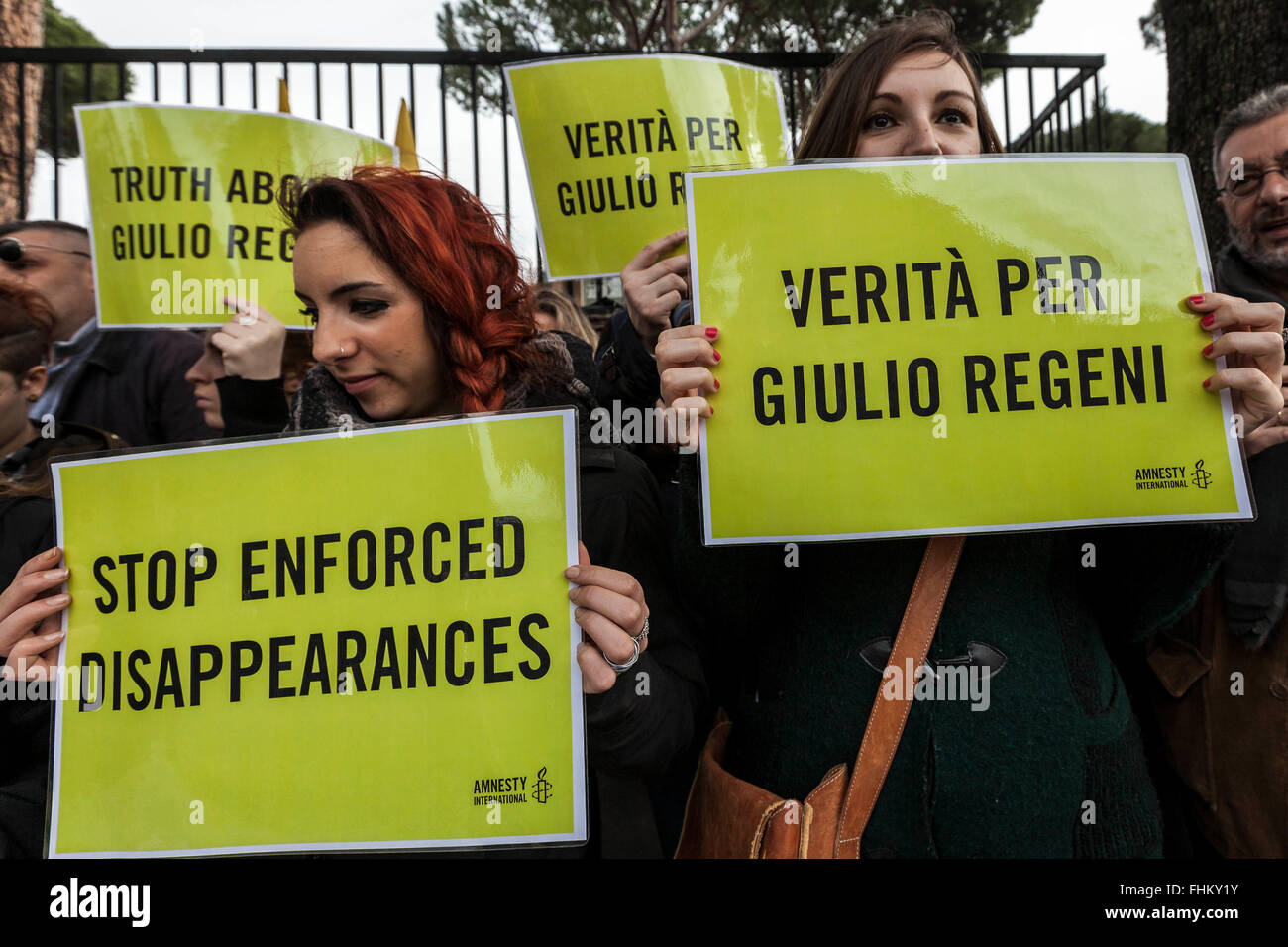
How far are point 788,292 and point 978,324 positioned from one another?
329 millimetres

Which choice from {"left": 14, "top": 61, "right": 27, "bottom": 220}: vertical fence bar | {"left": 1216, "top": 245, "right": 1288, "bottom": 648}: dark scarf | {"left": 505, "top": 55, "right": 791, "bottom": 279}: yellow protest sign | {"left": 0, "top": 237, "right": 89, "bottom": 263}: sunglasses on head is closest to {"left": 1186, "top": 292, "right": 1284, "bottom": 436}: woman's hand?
{"left": 1216, "top": 245, "right": 1288, "bottom": 648}: dark scarf

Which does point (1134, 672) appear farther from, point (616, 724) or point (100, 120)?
→ point (100, 120)

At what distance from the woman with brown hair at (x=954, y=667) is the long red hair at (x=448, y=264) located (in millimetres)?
366

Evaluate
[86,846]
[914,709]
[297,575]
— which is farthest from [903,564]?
[86,846]

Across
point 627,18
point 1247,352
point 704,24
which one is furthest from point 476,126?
point 627,18

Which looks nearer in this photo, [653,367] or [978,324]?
[978,324]

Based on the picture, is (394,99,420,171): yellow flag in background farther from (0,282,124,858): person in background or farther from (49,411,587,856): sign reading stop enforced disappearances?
(49,411,587,856): sign reading stop enforced disappearances

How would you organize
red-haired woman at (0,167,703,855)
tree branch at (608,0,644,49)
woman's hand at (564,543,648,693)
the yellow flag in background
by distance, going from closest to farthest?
1. woman's hand at (564,543,648,693)
2. red-haired woman at (0,167,703,855)
3. the yellow flag in background
4. tree branch at (608,0,644,49)

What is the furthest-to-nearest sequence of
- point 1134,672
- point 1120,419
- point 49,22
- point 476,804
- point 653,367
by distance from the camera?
point 49,22 < point 653,367 < point 1134,672 < point 1120,419 < point 476,804

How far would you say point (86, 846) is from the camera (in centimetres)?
155

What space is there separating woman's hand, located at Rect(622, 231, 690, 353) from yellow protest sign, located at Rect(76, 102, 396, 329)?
1.03 meters

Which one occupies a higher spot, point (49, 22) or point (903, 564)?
point (49, 22)

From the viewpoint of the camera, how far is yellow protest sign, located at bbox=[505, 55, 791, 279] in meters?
2.61

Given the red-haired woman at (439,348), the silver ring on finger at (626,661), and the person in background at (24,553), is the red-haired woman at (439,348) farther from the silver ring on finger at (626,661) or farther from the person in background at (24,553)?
the person in background at (24,553)
